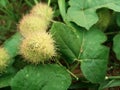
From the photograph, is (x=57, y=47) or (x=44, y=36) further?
(x=57, y=47)

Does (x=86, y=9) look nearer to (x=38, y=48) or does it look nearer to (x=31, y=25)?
(x=31, y=25)

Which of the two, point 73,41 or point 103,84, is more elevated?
point 73,41

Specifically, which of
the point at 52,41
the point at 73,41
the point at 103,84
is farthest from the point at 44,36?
the point at 103,84

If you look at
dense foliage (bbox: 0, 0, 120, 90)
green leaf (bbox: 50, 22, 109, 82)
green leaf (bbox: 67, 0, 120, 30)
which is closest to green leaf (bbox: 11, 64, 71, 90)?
dense foliage (bbox: 0, 0, 120, 90)

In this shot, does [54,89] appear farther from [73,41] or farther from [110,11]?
[110,11]

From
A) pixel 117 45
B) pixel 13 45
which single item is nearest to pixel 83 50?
pixel 117 45

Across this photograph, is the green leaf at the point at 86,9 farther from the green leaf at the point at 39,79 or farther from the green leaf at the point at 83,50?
the green leaf at the point at 39,79
